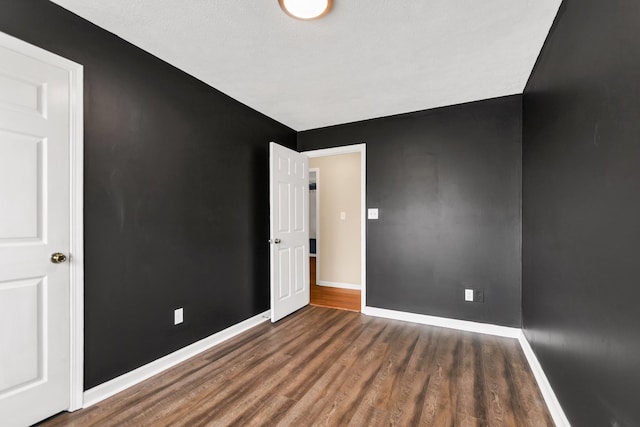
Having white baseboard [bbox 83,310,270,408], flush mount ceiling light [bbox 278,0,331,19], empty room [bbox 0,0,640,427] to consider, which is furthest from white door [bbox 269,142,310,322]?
flush mount ceiling light [bbox 278,0,331,19]

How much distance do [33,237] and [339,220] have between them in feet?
12.8

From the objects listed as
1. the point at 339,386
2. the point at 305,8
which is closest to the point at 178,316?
the point at 339,386

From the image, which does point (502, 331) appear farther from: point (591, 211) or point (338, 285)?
point (338, 285)

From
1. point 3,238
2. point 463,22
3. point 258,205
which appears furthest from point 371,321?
point 3,238

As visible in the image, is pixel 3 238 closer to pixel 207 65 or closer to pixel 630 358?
pixel 207 65

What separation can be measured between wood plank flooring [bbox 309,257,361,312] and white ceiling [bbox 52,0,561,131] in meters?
2.57

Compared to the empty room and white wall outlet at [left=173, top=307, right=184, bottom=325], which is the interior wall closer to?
the empty room

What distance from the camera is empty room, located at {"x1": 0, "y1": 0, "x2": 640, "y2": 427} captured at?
1.40 metres

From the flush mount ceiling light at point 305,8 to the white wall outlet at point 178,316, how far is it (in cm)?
229

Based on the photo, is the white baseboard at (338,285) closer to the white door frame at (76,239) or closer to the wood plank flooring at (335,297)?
the wood plank flooring at (335,297)

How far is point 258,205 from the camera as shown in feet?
10.8

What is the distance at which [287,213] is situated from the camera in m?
3.45

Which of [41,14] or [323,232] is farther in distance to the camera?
[323,232]

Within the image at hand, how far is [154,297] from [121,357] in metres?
0.42
